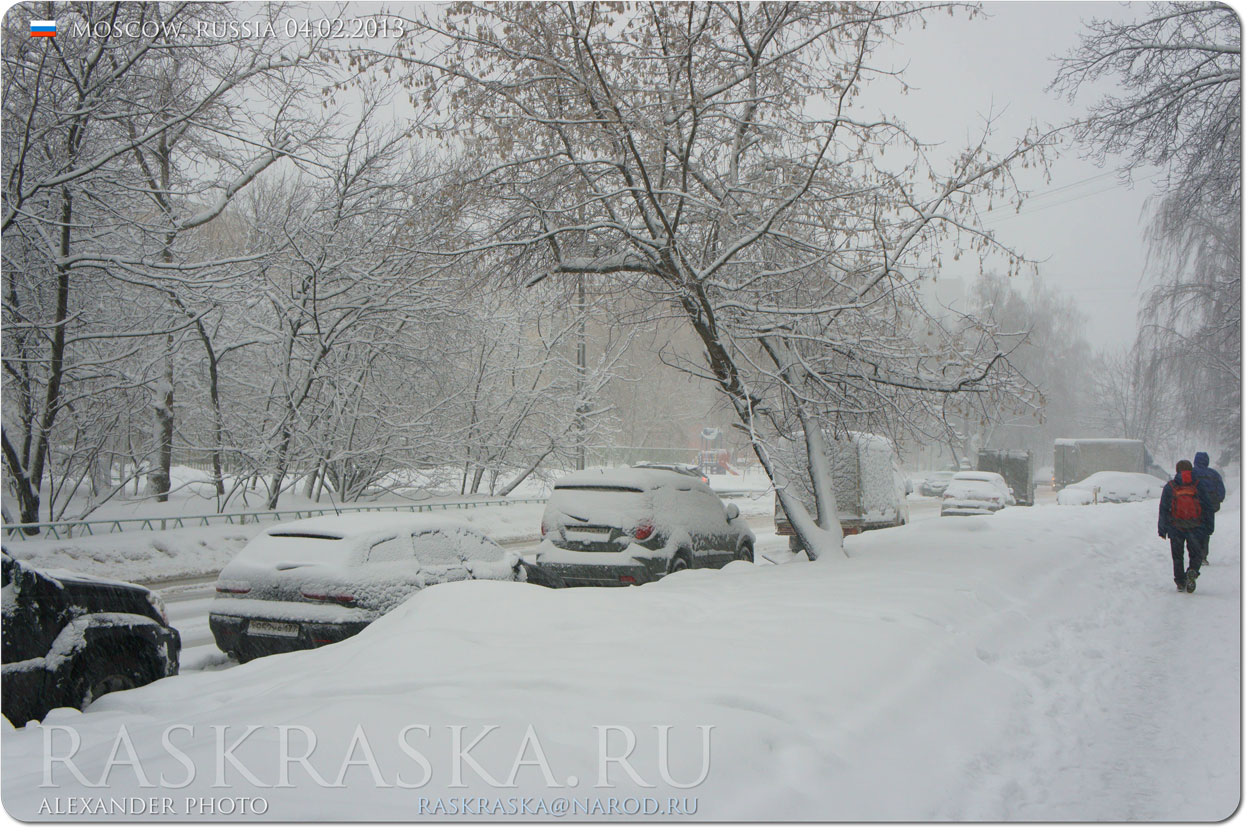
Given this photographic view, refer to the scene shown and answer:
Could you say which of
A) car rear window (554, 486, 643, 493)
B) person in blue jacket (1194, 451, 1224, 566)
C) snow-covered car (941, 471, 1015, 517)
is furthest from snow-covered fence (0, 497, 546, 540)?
snow-covered car (941, 471, 1015, 517)

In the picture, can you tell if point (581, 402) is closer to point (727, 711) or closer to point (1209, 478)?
point (1209, 478)

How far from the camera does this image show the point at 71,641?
4898mm

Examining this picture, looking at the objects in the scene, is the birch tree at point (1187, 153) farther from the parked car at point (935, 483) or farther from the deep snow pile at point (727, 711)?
the parked car at point (935, 483)

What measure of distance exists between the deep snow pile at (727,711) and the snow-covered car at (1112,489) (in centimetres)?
991

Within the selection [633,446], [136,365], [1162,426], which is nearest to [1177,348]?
[1162,426]

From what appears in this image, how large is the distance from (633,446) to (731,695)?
21135 mm

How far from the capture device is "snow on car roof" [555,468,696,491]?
9.30 meters

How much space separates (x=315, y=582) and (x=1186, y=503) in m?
9.57

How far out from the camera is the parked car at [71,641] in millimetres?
4621

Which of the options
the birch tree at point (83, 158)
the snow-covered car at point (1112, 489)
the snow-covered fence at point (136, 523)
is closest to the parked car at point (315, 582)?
the snow-covered fence at point (136, 523)

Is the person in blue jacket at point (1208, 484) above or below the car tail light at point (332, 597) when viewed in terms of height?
above

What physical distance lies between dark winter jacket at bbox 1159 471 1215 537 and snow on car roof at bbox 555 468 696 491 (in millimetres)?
5901

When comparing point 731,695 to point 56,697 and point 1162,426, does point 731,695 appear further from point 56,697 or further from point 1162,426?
point 1162,426

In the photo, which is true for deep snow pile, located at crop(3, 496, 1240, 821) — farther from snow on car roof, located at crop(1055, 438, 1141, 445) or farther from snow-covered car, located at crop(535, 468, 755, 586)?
snow on car roof, located at crop(1055, 438, 1141, 445)
